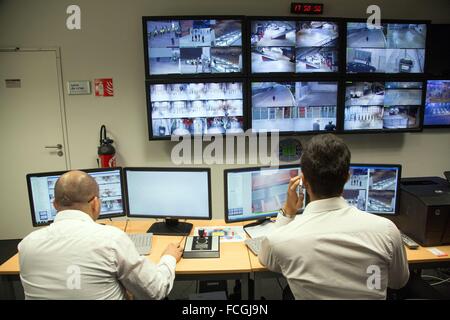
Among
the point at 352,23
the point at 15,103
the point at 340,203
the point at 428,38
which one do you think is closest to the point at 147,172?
the point at 340,203

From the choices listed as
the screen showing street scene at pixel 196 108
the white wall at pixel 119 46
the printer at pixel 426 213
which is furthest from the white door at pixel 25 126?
the printer at pixel 426 213

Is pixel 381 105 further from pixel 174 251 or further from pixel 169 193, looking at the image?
pixel 174 251

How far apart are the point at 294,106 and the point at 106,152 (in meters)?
1.86

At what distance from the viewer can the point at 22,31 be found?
3.12 metres

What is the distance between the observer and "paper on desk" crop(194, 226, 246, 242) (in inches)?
79.9

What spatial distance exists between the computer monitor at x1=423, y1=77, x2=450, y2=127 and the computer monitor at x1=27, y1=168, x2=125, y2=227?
3.14 meters

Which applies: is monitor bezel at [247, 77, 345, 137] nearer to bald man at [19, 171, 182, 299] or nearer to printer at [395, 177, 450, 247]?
printer at [395, 177, 450, 247]

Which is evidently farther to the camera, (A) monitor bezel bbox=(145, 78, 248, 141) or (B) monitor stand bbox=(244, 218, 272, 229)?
(A) monitor bezel bbox=(145, 78, 248, 141)

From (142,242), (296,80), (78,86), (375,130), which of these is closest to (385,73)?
(375,130)

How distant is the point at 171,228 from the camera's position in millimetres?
2186

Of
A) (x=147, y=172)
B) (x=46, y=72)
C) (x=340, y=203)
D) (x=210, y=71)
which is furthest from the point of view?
(x=46, y=72)

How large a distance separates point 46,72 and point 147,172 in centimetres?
193

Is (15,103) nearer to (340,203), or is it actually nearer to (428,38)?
(340,203)

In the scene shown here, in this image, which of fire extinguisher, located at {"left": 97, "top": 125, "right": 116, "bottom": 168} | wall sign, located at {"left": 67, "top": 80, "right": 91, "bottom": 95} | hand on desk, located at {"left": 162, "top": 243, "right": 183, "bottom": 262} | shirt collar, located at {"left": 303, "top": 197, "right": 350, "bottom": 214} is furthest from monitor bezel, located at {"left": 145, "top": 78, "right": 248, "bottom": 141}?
shirt collar, located at {"left": 303, "top": 197, "right": 350, "bottom": 214}
